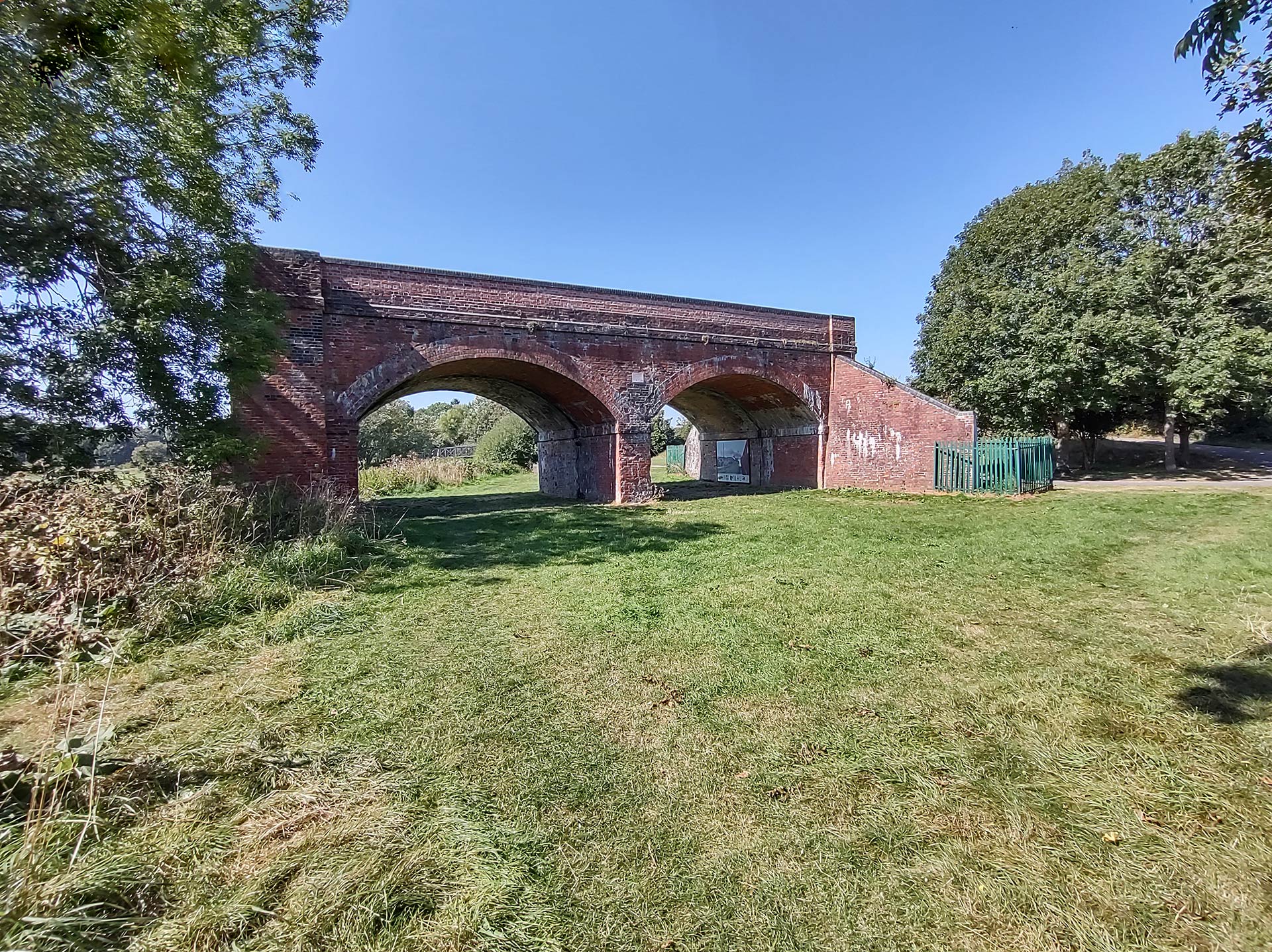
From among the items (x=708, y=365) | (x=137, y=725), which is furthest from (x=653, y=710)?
(x=708, y=365)

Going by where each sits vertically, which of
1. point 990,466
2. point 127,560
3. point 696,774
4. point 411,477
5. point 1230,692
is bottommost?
point 696,774

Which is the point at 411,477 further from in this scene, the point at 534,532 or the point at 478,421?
the point at 478,421

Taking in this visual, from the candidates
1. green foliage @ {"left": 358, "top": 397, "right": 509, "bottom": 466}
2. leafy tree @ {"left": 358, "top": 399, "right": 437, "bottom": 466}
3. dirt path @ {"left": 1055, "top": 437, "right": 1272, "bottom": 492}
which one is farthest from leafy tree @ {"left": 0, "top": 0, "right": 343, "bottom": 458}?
leafy tree @ {"left": 358, "top": 399, "right": 437, "bottom": 466}

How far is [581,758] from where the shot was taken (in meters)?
3.03

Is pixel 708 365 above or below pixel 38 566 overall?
above

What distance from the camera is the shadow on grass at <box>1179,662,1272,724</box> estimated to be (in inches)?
133

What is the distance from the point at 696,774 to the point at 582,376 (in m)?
12.0

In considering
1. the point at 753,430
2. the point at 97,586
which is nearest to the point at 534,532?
the point at 97,586

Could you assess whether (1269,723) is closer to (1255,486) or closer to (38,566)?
(38,566)

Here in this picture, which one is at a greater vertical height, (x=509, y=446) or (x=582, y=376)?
(x=582, y=376)

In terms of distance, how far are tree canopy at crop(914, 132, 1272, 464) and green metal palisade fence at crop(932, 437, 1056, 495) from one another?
4896 millimetres

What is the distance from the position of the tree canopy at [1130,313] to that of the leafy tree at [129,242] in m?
21.6

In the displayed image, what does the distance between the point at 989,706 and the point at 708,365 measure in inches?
510

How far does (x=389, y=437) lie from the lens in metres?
37.9
